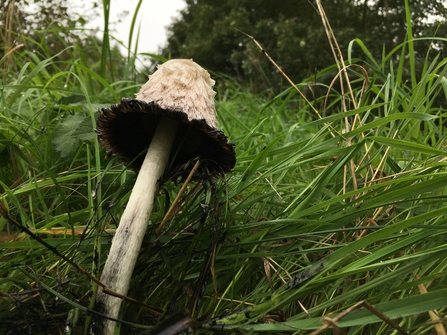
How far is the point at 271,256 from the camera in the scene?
4.11ft

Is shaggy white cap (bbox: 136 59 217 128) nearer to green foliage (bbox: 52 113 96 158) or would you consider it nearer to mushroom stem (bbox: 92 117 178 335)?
mushroom stem (bbox: 92 117 178 335)

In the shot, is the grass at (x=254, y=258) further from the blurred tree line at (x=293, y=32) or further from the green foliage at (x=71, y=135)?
the blurred tree line at (x=293, y=32)

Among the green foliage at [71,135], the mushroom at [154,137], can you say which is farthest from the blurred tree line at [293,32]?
the mushroom at [154,137]

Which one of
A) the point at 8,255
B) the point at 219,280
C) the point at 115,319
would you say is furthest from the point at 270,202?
the point at 8,255

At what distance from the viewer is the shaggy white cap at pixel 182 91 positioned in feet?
3.71

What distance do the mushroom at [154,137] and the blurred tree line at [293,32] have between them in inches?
249

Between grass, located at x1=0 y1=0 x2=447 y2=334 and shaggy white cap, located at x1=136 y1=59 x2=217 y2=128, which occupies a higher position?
shaggy white cap, located at x1=136 y1=59 x2=217 y2=128

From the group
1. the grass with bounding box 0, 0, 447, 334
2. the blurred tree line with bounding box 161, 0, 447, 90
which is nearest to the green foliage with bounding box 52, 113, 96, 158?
the grass with bounding box 0, 0, 447, 334

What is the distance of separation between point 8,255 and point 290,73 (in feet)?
41.6

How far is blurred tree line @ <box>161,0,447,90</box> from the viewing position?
10.8 meters

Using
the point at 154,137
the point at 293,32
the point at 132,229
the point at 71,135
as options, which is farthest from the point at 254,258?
the point at 293,32

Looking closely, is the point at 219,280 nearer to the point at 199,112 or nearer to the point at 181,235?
the point at 181,235

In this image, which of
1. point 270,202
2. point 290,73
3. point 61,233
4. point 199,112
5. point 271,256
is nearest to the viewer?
point 199,112

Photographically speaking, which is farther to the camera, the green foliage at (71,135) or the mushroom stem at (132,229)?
the green foliage at (71,135)
